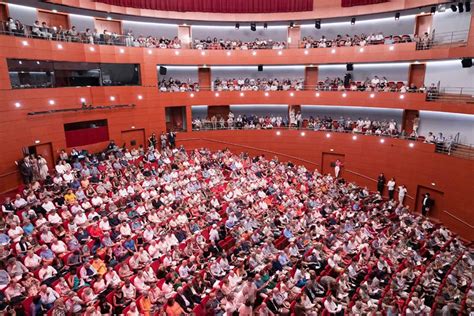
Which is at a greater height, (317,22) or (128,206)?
(317,22)

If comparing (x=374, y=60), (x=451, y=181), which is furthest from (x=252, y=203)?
(x=374, y=60)

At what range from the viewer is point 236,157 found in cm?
1722

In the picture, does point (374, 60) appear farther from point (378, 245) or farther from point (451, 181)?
point (378, 245)

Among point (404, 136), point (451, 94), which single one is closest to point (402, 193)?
point (404, 136)

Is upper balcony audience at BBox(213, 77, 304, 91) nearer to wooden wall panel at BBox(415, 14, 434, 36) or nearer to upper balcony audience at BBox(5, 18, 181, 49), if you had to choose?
upper balcony audience at BBox(5, 18, 181, 49)

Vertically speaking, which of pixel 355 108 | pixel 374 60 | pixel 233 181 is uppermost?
pixel 374 60

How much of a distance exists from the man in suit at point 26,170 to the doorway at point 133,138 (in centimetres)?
547

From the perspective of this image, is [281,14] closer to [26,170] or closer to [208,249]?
[26,170]

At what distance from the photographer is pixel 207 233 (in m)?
10.1

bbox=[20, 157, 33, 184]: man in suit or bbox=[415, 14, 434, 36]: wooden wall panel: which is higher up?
bbox=[415, 14, 434, 36]: wooden wall panel

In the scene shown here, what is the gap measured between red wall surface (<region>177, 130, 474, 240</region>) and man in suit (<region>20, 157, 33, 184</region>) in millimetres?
8400

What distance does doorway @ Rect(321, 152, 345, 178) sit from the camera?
19.0 meters

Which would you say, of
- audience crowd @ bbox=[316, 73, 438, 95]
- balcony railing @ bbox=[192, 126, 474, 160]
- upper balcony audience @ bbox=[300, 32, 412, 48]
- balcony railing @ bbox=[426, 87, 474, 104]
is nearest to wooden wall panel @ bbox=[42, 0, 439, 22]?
upper balcony audience @ bbox=[300, 32, 412, 48]

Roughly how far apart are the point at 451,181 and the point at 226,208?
9.41 m
